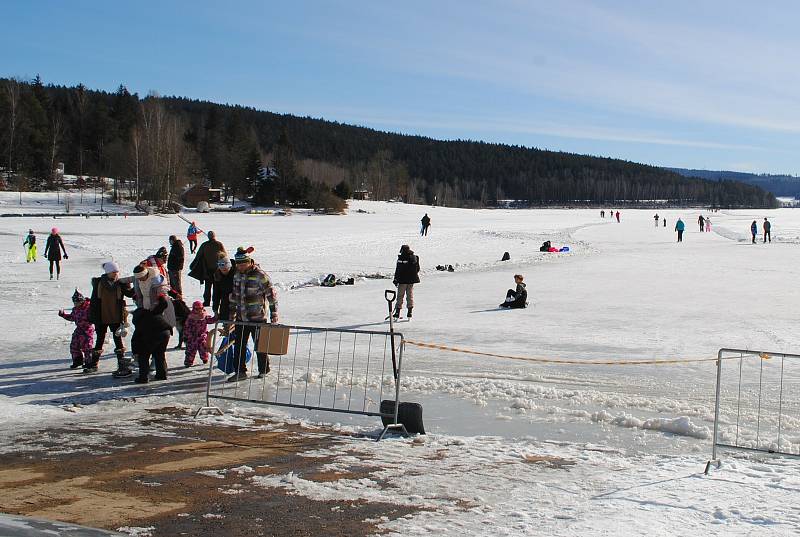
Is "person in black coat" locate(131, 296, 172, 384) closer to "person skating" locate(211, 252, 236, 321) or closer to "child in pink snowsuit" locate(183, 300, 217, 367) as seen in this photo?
"child in pink snowsuit" locate(183, 300, 217, 367)

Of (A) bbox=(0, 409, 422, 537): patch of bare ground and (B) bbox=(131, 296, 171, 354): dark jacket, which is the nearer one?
(A) bbox=(0, 409, 422, 537): patch of bare ground

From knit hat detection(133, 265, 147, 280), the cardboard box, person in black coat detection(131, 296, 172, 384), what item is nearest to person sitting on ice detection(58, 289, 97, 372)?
person in black coat detection(131, 296, 172, 384)

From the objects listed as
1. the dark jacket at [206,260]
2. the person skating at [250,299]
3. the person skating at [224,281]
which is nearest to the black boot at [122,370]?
the person skating at [250,299]

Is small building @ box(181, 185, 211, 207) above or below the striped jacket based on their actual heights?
above

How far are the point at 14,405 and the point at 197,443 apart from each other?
2.78m

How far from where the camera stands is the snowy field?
17.4 feet

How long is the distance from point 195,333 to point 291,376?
61.8 inches

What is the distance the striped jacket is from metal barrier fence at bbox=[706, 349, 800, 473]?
18.2 ft

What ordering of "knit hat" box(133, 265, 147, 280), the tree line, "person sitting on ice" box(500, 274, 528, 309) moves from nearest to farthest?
1. "knit hat" box(133, 265, 147, 280)
2. "person sitting on ice" box(500, 274, 528, 309)
3. the tree line

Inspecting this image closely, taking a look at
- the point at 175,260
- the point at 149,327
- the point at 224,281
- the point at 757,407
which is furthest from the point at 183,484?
the point at 175,260

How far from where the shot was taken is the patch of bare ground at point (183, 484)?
192 inches

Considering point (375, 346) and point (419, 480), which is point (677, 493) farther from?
point (375, 346)

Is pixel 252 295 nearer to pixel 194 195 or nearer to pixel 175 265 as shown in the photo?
pixel 175 265

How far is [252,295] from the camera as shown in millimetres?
9703
